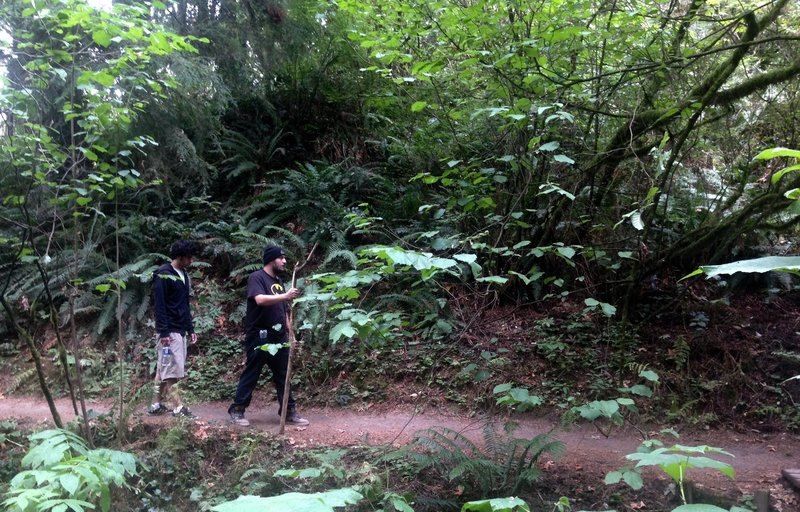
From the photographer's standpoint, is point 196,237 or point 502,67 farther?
point 196,237

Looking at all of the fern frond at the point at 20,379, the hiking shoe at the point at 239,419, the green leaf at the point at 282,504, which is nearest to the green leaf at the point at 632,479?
the green leaf at the point at 282,504

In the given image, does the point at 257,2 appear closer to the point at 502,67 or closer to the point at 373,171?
the point at 373,171

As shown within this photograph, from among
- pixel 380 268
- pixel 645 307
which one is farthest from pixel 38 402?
pixel 645 307

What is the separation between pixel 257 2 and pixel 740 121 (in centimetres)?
769

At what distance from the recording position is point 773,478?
500 centimetres

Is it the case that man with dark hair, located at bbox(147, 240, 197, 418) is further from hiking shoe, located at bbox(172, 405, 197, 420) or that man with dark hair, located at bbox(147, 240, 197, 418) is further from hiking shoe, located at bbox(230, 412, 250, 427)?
hiking shoe, located at bbox(230, 412, 250, 427)

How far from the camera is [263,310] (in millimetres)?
→ 5988

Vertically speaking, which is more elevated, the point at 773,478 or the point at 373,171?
the point at 373,171

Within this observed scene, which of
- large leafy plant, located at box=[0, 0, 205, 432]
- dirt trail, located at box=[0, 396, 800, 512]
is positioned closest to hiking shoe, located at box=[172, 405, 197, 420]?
dirt trail, located at box=[0, 396, 800, 512]

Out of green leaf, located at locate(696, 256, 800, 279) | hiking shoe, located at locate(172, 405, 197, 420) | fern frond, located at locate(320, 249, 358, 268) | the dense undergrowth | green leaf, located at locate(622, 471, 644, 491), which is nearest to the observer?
green leaf, located at locate(696, 256, 800, 279)

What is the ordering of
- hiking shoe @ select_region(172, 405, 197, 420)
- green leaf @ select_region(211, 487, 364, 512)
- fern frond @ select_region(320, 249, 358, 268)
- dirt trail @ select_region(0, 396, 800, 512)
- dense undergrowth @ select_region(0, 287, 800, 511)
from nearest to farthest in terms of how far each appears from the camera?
green leaf @ select_region(211, 487, 364, 512) < dense undergrowth @ select_region(0, 287, 800, 511) < dirt trail @ select_region(0, 396, 800, 512) < hiking shoe @ select_region(172, 405, 197, 420) < fern frond @ select_region(320, 249, 358, 268)

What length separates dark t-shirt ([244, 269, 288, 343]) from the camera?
5.89m

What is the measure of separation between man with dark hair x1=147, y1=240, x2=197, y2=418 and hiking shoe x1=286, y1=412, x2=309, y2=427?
1.15 m

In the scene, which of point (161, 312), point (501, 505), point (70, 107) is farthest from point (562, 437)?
point (70, 107)
